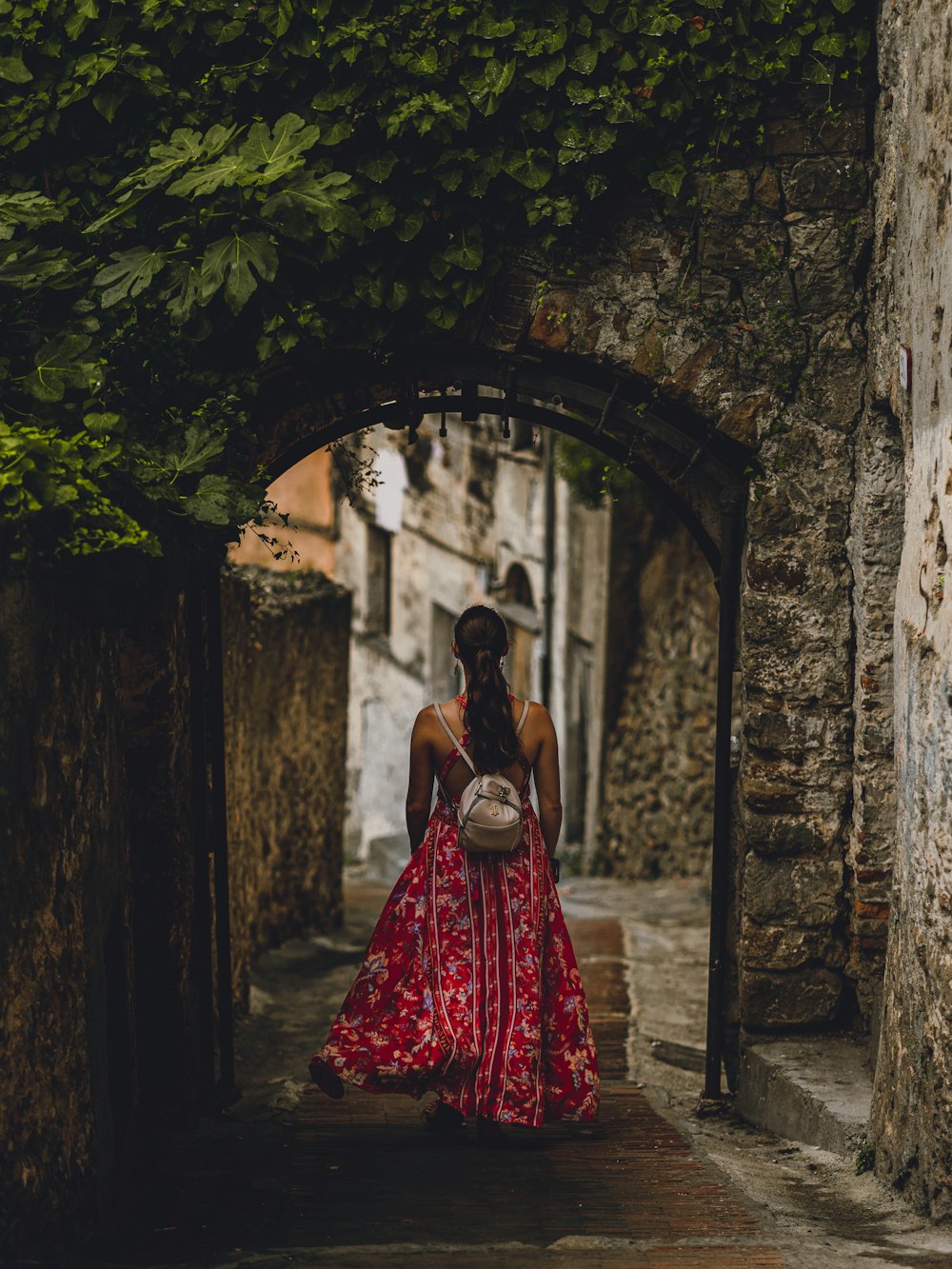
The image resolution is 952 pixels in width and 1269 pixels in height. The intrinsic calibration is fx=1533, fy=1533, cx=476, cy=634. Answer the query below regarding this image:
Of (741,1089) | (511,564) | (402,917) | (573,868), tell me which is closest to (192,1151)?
(402,917)

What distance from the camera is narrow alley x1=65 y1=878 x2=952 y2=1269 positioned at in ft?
10.9

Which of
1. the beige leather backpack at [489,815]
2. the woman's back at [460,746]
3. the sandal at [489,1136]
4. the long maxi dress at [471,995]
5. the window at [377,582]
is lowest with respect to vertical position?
the sandal at [489,1136]

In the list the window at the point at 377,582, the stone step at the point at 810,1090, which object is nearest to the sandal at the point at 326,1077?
the stone step at the point at 810,1090

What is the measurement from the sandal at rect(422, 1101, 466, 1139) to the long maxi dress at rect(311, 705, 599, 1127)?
0.13m

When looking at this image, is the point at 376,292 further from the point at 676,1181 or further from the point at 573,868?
the point at 573,868

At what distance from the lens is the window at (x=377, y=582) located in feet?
59.7

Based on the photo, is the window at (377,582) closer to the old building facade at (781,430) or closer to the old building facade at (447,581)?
the old building facade at (447,581)

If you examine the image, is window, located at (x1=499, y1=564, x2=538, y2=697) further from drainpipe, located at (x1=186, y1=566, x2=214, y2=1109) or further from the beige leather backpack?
the beige leather backpack

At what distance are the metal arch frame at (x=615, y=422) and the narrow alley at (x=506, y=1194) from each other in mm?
772

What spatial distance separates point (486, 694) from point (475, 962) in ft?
2.59

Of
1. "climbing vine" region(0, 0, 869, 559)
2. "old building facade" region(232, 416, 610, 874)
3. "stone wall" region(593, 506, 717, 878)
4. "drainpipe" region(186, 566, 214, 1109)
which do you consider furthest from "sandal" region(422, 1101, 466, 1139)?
"old building facade" region(232, 416, 610, 874)

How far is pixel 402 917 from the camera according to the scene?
452 centimetres

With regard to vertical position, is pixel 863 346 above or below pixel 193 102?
below

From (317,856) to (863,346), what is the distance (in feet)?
17.9
